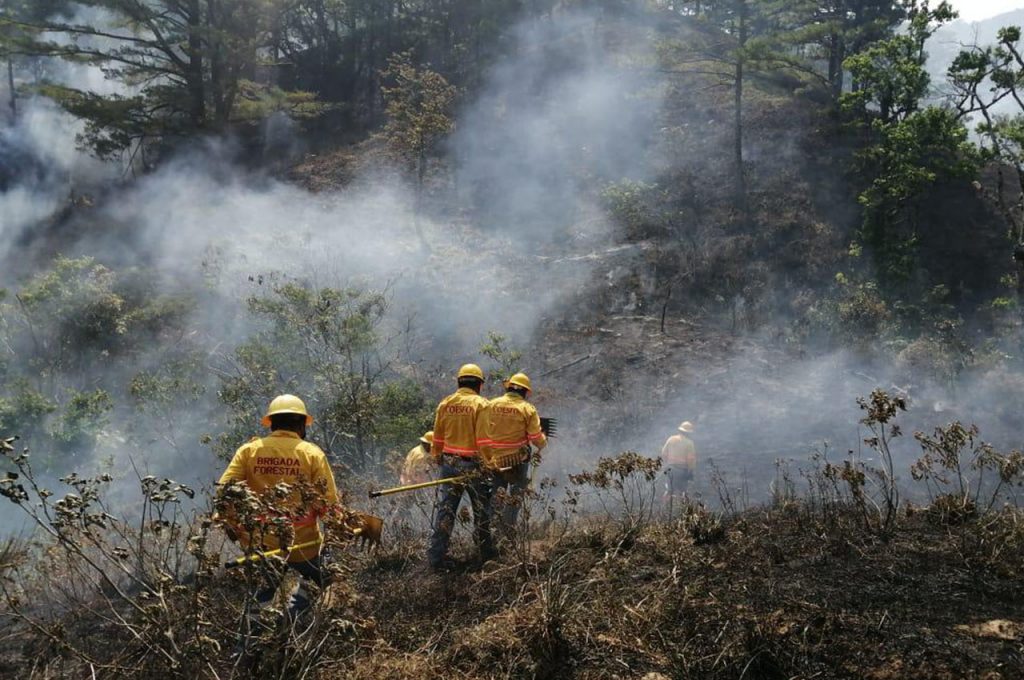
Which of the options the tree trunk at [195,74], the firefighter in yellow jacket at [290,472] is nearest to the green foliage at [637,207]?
the tree trunk at [195,74]

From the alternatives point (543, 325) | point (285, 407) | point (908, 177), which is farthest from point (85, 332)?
point (908, 177)

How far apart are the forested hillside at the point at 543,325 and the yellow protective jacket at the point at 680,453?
1.54 feet

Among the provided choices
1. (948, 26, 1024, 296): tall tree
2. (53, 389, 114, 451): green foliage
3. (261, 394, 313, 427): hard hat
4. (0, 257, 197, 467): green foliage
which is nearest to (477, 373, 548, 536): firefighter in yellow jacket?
(261, 394, 313, 427): hard hat

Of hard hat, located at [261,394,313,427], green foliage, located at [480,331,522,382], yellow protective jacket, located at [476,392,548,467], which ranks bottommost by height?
green foliage, located at [480,331,522,382]

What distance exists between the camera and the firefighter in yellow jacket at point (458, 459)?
245 inches

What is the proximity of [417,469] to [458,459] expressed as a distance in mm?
1411

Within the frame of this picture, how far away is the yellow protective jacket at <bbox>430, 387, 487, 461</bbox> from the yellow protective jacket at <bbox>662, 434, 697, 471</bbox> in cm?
440

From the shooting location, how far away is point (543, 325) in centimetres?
1730

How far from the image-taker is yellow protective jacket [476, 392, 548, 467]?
21.6 feet

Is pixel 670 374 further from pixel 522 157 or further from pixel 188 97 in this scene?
pixel 188 97

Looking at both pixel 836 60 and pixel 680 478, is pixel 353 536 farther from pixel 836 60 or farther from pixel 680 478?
pixel 836 60

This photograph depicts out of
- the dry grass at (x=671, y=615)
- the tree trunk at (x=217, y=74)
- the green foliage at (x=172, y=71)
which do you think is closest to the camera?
the dry grass at (x=671, y=615)

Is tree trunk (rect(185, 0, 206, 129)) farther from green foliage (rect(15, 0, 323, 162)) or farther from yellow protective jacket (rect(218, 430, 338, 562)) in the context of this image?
yellow protective jacket (rect(218, 430, 338, 562))

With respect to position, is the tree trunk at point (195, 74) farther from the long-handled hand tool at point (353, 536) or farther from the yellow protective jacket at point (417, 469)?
the long-handled hand tool at point (353, 536)
